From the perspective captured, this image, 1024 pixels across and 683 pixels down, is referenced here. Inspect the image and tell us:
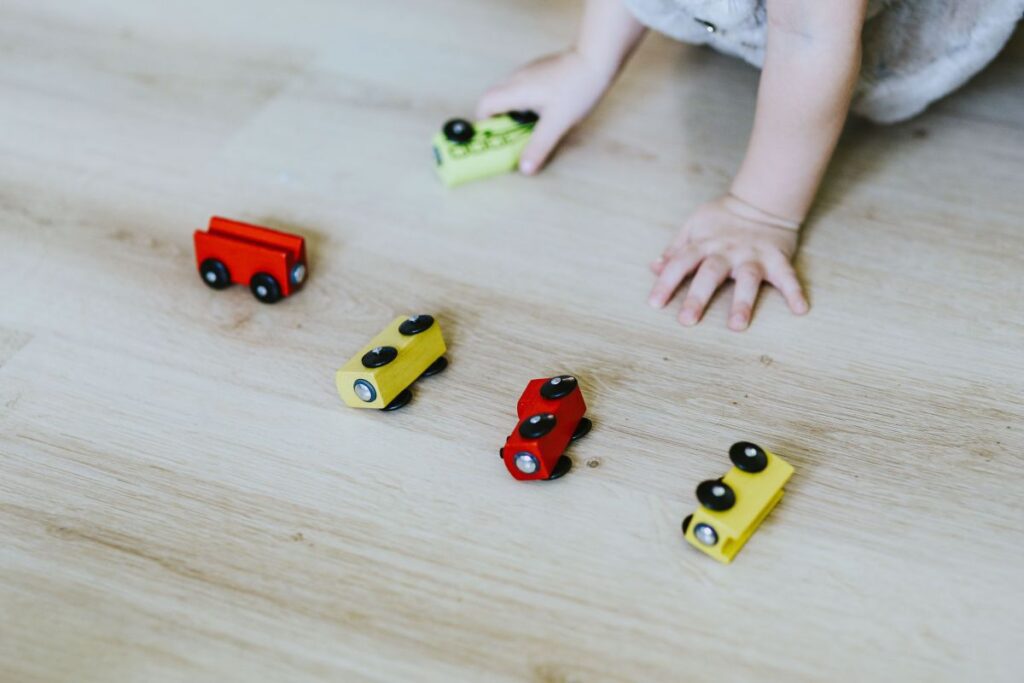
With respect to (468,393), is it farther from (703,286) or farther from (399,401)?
(703,286)

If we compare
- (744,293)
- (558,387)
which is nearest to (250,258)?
(558,387)

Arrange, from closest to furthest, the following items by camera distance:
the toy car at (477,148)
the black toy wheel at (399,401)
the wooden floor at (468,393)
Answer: the wooden floor at (468,393)
the black toy wheel at (399,401)
the toy car at (477,148)

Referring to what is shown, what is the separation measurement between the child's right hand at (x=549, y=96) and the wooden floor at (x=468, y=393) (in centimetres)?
3

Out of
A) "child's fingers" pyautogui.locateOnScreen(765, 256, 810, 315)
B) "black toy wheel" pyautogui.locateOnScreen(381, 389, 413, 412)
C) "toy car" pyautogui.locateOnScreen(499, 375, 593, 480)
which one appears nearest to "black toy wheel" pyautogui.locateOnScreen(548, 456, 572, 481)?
"toy car" pyautogui.locateOnScreen(499, 375, 593, 480)

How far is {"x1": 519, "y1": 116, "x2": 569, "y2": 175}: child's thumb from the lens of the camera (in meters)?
0.88

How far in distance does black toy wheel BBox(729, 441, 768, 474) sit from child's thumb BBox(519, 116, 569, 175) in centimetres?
35

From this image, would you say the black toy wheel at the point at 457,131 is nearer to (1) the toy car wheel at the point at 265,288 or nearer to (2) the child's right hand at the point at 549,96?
(2) the child's right hand at the point at 549,96

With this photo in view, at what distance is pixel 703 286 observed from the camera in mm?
752

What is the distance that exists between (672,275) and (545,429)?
205 millimetres

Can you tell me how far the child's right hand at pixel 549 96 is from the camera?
0.88 meters

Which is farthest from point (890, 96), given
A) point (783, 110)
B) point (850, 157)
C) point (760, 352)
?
point (760, 352)

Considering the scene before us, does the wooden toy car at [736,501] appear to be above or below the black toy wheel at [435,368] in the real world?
above

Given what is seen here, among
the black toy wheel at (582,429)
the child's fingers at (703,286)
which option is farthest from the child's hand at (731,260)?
the black toy wheel at (582,429)

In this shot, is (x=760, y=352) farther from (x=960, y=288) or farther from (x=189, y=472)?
(x=189, y=472)
